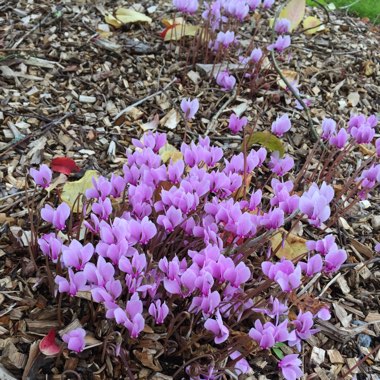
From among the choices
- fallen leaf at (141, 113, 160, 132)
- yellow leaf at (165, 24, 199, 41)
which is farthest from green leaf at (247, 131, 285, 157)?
yellow leaf at (165, 24, 199, 41)

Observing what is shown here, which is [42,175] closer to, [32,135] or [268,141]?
[32,135]

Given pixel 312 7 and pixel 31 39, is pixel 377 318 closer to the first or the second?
pixel 31 39

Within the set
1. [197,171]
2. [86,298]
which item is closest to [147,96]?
[197,171]

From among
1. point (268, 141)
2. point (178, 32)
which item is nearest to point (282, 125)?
point (268, 141)

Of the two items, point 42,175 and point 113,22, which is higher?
point 42,175

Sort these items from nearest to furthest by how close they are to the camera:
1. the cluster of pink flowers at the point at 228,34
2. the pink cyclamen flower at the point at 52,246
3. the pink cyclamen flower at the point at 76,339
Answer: the pink cyclamen flower at the point at 76,339 → the pink cyclamen flower at the point at 52,246 → the cluster of pink flowers at the point at 228,34

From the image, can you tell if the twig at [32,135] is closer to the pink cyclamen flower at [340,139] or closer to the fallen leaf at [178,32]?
the fallen leaf at [178,32]

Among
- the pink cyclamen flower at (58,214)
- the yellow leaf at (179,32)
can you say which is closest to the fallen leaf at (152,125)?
the yellow leaf at (179,32)
